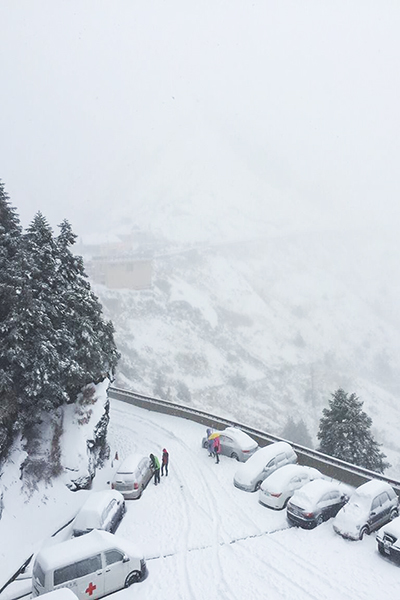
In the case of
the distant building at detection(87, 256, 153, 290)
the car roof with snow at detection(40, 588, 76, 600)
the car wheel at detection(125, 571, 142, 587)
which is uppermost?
the distant building at detection(87, 256, 153, 290)

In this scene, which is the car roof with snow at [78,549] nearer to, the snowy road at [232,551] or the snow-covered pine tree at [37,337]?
the snowy road at [232,551]

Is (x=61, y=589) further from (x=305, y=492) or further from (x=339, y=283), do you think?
(x=339, y=283)

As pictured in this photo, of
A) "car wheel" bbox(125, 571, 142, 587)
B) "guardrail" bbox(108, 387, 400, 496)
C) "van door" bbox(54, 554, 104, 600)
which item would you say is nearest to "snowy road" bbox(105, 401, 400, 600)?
"car wheel" bbox(125, 571, 142, 587)

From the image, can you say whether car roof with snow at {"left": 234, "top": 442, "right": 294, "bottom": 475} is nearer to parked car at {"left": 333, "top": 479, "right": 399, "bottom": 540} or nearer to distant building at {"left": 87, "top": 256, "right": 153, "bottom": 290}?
parked car at {"left": 333, "top": 479, "right": 399, "bottom": 540}

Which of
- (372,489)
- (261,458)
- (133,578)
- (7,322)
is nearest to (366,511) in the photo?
(372,489)

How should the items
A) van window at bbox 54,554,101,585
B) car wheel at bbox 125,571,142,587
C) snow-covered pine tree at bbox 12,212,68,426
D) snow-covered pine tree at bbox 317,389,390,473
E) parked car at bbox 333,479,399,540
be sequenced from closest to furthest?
van window at bbox 54,554,101,585 < car wheel at bbox 125,571,142,587 < parked car at bbox 333,479,399,540 < snow-covered pine tree at bbox 12,212,68,426 < snow-covered pine tree at bbox 317,389,390,473

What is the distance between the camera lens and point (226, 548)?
536 inches

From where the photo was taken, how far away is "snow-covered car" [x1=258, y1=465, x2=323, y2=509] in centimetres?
1653

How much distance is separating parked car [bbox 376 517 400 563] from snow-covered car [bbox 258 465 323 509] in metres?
4.15

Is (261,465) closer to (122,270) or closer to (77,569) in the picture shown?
(77,569)

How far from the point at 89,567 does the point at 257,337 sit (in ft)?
311

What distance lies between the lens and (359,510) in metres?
14.5

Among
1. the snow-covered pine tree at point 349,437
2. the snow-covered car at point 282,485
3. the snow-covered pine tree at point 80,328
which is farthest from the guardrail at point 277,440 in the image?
the snow-covered pine tree at point 80,328

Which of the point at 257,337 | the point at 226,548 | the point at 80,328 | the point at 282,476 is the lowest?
the point at 226,548
